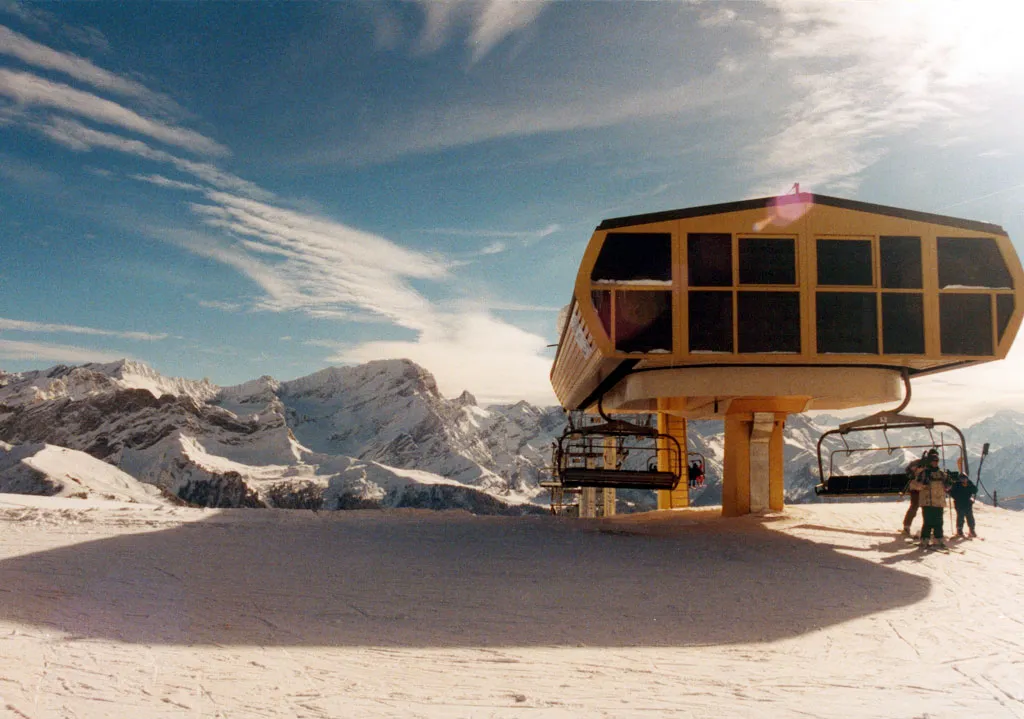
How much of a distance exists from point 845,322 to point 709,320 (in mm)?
3194

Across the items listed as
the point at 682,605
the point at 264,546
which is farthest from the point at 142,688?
the point at 264,546

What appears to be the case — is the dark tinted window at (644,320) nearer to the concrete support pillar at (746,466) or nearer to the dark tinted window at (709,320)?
the dark tinted window at (709,320)

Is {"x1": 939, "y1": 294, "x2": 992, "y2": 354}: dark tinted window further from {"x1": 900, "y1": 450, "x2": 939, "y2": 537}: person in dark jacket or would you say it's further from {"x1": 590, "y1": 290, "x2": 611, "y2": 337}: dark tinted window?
{"x1": 590, "y1": 290, "x2": 611, "y2": 337}: dark tinted window

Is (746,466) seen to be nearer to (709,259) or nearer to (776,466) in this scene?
(776,466)

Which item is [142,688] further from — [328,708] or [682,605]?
[682,605]

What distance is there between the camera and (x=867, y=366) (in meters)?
19.5

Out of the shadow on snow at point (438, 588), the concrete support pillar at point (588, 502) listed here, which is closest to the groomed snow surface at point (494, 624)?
the shadow on snow at point (438, 588)

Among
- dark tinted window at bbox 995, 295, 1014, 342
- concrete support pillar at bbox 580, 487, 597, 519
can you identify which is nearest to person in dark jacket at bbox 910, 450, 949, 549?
dark tinted window at bbox 995, 295, 1014, 342

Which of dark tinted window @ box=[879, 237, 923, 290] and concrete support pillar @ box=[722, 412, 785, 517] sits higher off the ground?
dark tinted window @ box=[879, 237, 923, 290]

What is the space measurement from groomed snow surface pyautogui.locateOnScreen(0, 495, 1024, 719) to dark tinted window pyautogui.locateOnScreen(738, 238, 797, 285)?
236 inches

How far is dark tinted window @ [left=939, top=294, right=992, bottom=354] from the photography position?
18109mm

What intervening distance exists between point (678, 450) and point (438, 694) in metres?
12.5

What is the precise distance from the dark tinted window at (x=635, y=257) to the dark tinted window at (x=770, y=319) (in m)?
1.93

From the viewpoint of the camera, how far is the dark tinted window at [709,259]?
59.4 ft
